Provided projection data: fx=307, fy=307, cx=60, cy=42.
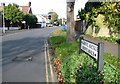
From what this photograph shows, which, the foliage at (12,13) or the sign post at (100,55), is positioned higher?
the foliage at (12,13)

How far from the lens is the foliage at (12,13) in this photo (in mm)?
68125

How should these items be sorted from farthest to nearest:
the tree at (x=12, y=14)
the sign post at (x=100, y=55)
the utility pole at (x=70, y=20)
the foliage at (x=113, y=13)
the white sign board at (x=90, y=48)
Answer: the tree at (x=12, y=14), the foliage at (x=113, y=13), the utility pole at (x=70, y=20), the white sign board at (x=90, y=48), the sign post at (x=100, y=55)

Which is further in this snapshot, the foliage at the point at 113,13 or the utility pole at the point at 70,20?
the foliage at the point at 113,13

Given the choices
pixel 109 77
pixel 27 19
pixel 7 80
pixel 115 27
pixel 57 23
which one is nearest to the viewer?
pixel 109 77

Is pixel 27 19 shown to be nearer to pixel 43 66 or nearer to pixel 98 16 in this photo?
pixel 98 16

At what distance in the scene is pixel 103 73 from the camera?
6449mm

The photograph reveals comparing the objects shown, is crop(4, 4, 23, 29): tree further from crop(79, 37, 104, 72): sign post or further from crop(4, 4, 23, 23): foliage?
crop(79, 37, 104, 72): sign post

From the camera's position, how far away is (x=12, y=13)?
68.8m

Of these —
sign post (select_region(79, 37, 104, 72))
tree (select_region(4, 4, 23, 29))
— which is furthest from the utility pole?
tree (select_region(4, 4, 23, 29))

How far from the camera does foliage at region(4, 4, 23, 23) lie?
68.1 metres

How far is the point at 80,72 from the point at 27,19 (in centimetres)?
7887

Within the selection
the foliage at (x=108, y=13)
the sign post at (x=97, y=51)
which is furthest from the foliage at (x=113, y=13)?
the sign post at (x=97, y=51)

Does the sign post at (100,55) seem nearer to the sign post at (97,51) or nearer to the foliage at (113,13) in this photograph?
the sign post at (97,51)

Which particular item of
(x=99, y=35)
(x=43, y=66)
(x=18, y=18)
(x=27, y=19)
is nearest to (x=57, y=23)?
(x=27, y=19)
